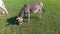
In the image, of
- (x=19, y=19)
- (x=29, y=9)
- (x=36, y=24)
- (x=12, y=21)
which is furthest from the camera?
(x=12, y=21)

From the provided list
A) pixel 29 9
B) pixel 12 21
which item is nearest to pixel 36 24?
pixel 29 9

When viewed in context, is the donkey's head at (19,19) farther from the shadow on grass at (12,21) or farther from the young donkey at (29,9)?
the shadow on grass at (12,21)

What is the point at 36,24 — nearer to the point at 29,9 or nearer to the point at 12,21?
the point at 29,9

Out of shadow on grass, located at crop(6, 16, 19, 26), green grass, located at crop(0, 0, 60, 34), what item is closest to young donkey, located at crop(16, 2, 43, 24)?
green grass, located at crop(0, 0, 60, 34)

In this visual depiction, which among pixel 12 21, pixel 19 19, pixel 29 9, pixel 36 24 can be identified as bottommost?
pixel 36 24

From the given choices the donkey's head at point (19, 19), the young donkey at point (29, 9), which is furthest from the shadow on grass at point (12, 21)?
the young donkey at point (29, 9)

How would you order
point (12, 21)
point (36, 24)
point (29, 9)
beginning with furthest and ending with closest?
point (12, 21)
point (29, 9)
point (36, 24)

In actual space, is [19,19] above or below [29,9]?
below

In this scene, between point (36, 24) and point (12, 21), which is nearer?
point (36, 24)

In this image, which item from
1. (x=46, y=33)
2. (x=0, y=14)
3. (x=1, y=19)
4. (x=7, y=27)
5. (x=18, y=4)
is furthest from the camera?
(x=18, y=4)

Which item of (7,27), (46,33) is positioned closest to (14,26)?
(7,27)

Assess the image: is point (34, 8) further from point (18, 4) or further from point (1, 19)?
point (18, 4)

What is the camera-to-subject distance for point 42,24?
37.5 feet

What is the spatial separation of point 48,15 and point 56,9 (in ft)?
4.51
